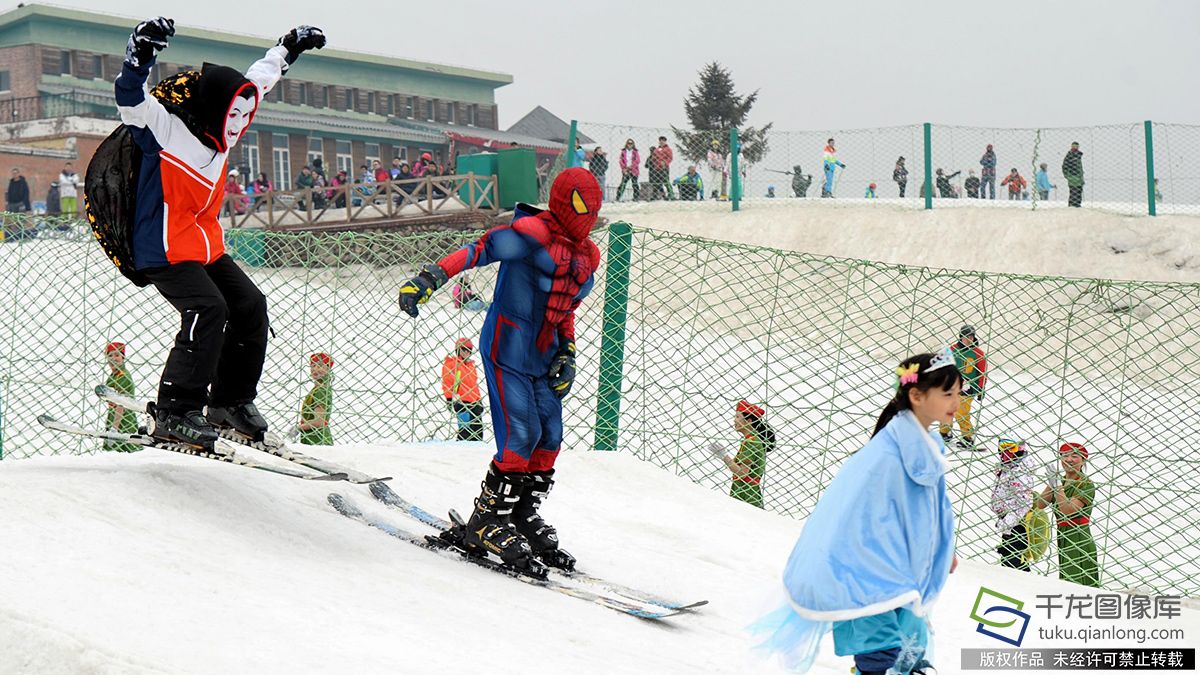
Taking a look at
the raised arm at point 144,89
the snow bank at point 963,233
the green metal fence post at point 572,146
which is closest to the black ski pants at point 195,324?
the raised arm at point 144,89

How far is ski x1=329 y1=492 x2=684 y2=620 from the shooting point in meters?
4.66

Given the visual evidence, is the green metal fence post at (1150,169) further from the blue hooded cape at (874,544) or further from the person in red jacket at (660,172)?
the blue hooded cape at (874,544)

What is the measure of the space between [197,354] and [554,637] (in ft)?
5.75

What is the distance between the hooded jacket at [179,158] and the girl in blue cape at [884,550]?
8.62 ft

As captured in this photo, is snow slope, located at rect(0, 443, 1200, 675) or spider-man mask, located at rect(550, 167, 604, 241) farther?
spider-man mask, located at rect(550, 167, 604, 241)

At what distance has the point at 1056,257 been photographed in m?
17.9

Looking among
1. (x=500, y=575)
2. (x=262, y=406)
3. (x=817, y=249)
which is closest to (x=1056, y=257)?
(x=817, y=249)

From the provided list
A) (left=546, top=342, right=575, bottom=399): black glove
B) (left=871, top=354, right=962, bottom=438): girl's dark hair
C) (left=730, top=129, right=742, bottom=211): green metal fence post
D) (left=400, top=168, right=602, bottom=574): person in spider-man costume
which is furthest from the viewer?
(left=730, top=129, right=742, bottom=211): green metal fence post

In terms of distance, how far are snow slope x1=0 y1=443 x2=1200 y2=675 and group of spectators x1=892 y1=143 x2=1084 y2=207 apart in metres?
13.2

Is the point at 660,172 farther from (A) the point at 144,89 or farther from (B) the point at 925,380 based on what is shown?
(B) the point at 925,380

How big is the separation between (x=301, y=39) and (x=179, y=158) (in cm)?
89

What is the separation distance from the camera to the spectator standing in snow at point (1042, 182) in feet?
60.4

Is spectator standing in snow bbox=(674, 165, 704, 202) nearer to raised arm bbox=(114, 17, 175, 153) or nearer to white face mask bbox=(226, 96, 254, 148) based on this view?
white face mask bbox=(226, 96, 254, 148)

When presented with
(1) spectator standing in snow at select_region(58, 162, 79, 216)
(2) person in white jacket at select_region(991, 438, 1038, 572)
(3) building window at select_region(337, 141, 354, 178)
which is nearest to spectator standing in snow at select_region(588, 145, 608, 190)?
(1) spectator standing in snow at select_region(58, 162, 79, 216)
